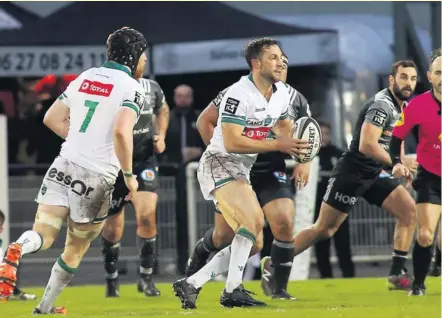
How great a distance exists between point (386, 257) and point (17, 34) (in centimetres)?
574

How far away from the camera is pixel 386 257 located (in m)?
18.9

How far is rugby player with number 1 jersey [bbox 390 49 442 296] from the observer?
12898 mm

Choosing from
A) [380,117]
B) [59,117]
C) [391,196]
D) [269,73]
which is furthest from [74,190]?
[391,196]

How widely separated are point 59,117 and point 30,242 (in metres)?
1.05

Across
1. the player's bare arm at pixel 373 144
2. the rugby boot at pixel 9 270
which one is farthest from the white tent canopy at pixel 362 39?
the rugby boot at pixel 9 270

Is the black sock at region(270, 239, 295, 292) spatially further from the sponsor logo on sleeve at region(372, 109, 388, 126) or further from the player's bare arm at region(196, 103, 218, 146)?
the sponsor logo on sleeve at region(372, 109, 388, 126)

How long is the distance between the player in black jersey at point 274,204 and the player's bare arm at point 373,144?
67 cm

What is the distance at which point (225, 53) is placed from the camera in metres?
20.2

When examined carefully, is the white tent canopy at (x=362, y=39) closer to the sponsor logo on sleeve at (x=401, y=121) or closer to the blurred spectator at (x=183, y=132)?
the blurred spectator at (x=183, y=132)

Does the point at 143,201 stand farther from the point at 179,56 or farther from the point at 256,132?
the point at 179,56

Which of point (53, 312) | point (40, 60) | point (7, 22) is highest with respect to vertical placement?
point (7, 22)

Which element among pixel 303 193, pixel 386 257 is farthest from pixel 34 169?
pixel 386 257

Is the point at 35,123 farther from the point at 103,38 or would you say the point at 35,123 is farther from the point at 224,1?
the point at 224,1

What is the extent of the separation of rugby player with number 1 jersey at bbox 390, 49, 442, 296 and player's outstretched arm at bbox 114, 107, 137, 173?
2998mm
